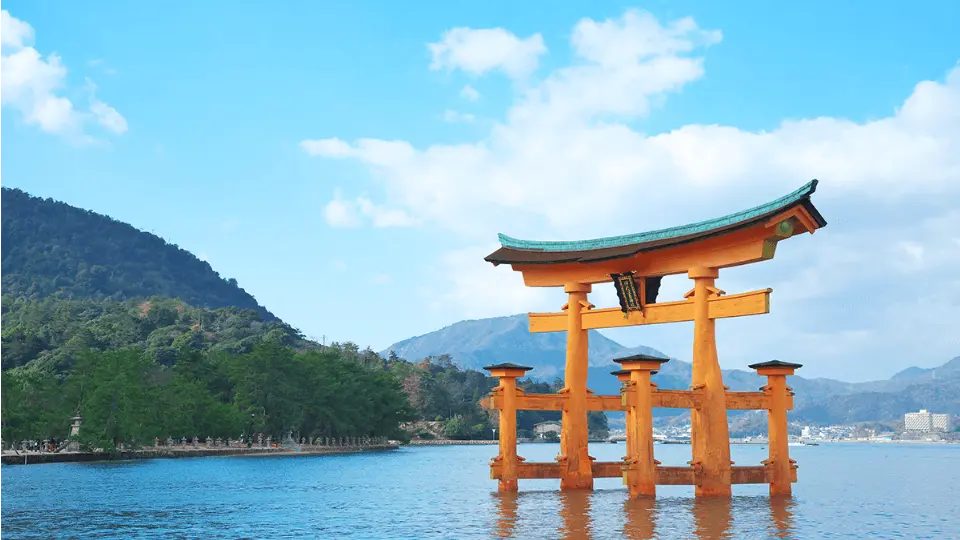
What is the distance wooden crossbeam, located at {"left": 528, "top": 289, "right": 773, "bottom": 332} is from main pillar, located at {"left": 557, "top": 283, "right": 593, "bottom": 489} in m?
0.34

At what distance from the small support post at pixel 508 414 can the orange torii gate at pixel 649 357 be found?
0.03 meters

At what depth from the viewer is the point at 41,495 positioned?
3431 cm

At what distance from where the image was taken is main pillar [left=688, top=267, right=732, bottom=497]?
2603 cm

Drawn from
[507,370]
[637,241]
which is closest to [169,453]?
[507,370]

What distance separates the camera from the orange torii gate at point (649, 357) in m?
25.5

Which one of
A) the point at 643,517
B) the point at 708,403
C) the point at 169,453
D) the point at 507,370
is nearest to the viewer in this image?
the point at 643,517

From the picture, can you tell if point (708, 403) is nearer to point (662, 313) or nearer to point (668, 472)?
point (668, 472)

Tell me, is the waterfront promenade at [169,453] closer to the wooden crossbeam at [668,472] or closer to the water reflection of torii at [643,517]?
the wooden crossbeam at [668,472]

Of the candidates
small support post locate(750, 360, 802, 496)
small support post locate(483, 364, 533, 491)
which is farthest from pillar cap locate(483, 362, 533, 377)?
small support post locate(750, 360, 802, 496)

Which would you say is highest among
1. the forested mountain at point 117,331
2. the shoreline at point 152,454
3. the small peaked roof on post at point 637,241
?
the forested mountain at point 117,331

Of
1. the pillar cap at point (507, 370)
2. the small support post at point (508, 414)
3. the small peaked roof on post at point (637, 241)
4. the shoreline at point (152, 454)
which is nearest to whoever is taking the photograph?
the small peaked roof on post at point (637, 241)

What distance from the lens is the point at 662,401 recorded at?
84.9 ft

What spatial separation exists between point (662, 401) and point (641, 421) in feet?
2.70

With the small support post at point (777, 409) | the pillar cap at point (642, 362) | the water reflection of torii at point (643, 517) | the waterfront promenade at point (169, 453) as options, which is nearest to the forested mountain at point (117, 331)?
the waterfront promenade at point (169, 453)
